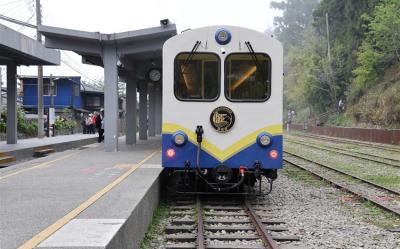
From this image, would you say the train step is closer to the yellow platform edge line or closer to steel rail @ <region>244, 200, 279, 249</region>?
the yellow platform edge line

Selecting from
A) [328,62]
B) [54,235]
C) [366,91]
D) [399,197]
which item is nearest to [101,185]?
[54,235]

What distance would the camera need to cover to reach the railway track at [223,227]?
7141 millimetres

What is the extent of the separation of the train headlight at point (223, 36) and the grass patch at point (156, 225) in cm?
318

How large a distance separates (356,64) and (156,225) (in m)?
46.0

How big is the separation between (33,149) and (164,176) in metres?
9.85

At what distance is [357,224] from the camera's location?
27.9 ft

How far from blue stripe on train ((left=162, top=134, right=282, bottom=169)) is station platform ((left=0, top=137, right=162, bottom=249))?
581mm

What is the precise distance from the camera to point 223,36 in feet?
32.3

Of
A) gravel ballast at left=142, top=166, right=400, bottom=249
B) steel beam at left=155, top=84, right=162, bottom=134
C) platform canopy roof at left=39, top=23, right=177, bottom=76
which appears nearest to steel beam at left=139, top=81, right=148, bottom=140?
steel beam at left=155, top=84, right=162, bottom=134

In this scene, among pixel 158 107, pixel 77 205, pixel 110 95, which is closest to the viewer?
pixel 77 205

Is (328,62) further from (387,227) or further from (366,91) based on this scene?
(387,227)

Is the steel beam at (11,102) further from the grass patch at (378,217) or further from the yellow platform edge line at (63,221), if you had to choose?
the grass patch at (378,217)

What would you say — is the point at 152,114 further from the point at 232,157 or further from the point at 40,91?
the point at 232,157

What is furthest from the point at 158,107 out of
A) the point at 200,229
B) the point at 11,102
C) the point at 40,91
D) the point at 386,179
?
the point at 200,229
